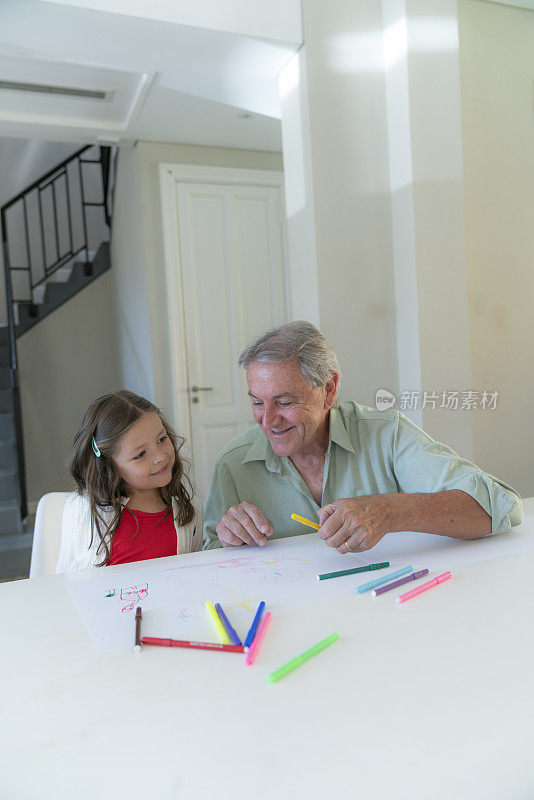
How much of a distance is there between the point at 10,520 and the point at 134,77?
2833mm

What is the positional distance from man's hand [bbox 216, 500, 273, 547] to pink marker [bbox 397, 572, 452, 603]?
1.27 feet

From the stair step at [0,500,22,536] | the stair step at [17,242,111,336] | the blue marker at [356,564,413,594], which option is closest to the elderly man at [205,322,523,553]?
the blue marker at [356,564,413,594]

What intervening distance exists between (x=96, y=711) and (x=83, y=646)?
0.18m

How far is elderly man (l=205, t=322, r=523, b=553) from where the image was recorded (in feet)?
4.25

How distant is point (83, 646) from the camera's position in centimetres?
87

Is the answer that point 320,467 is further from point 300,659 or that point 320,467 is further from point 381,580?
point 300,659

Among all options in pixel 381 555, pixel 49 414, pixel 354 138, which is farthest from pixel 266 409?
pixel 49 414

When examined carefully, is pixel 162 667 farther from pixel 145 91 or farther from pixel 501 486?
pixel 145 91

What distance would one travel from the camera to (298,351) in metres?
1.51

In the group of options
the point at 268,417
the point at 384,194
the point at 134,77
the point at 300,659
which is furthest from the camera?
the point at 134,77

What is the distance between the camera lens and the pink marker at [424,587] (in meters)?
0.98

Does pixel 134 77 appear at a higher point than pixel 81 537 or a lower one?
higher

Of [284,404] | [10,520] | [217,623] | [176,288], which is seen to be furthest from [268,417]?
[10,520]

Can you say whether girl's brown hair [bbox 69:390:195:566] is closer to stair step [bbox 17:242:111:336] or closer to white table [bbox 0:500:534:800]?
white table [bbox 0:500:534:800]
